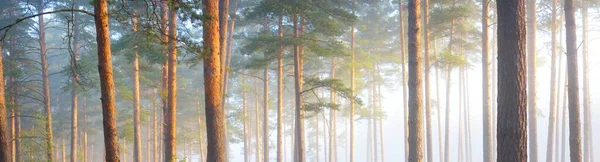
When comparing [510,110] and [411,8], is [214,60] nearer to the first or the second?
[411,8]

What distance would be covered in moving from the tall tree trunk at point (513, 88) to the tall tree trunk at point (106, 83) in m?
6.59

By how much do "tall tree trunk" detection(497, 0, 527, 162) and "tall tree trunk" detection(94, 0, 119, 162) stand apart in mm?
6589

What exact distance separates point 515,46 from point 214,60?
21.7 ft

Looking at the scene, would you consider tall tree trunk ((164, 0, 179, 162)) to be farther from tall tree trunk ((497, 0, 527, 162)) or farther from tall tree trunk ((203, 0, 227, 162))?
tall tree trunk ((497, 0, 527, 162))

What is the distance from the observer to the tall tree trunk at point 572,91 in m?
10.9

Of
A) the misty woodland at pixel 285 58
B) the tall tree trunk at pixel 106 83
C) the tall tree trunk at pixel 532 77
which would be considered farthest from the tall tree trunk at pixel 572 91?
the tall tree trunk at pixel 106 83

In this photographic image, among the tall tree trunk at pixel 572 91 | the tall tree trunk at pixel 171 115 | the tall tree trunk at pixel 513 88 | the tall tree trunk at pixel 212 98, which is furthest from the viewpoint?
the tall tree trunk at pixel 171 115

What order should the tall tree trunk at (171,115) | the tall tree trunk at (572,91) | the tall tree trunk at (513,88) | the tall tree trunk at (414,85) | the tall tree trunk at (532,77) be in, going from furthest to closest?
the tall tree trunk at (532,77) → the tall tree trunk at (171,115) → the tall tree trunk at (414,85) → the tall tree trunk at (572,91) → the tall tree trunk at (513,88)

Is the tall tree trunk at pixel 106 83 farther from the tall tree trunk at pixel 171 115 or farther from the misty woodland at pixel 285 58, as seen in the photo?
the tall tree trunk at pixel 171 115

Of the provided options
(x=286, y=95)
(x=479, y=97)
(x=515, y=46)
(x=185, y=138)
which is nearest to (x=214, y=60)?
(x=515, y=46)

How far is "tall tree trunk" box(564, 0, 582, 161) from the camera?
10.9 meters

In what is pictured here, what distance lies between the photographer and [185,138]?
3294cm

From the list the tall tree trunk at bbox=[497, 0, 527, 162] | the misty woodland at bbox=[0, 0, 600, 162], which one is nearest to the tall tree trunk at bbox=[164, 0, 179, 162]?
the misty woodland at bbox=[0, 0, 600, 162]

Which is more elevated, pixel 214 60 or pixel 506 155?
pixel 214 60
